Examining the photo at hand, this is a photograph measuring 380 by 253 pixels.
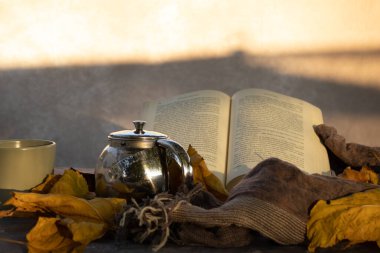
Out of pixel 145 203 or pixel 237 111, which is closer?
pixel 145 203

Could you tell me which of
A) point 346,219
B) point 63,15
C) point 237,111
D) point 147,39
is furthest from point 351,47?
point 346,219

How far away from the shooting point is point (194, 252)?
535mm

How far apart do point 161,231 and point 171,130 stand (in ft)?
1.64

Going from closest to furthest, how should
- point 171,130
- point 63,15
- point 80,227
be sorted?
point 80,227 → point 171,130 → point 63,15

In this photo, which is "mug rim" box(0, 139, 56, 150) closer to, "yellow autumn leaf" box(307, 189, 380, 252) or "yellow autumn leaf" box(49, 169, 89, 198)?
"yellow autumn leaf" box(49, 169, 89, 198)

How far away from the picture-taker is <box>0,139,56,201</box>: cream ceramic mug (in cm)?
66

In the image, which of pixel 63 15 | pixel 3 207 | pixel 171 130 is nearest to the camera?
pixel 3 207

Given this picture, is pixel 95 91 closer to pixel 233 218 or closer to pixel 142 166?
pixel 142 166

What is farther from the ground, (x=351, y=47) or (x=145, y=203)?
(x=351, y=47)

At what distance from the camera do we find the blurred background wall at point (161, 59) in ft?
7.45

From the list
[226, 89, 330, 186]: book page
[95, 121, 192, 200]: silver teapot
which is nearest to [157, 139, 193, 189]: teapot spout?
[95, 121, 192, 200]: silver teapot

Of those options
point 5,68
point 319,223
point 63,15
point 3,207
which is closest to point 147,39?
point 63,15

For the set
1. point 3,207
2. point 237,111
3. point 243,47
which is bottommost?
point 3,207

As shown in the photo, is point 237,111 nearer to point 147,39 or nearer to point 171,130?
point 171,130
